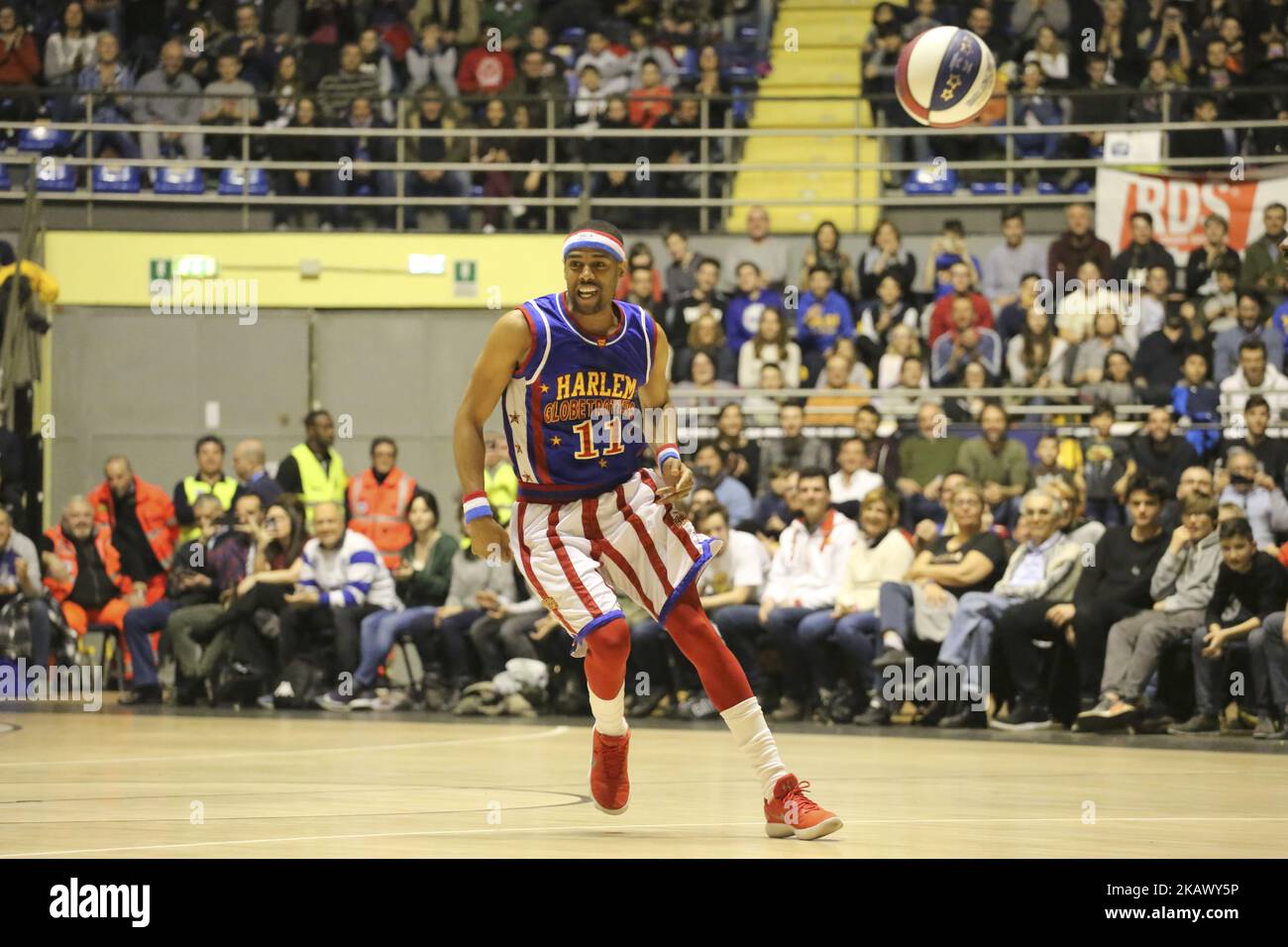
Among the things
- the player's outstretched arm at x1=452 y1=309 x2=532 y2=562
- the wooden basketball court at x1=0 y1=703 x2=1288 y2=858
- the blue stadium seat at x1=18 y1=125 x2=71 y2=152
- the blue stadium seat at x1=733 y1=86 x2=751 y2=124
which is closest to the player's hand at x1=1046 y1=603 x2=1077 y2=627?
the wooden basketball court at x1=0 y1=703 x2=1288 y2=858

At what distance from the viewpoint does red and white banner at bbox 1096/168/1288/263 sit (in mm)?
18094

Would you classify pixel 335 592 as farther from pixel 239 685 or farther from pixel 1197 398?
pixel 1197 398

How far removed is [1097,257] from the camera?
17719 millimetres

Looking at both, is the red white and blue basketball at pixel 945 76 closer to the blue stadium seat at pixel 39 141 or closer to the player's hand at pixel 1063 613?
the player's hand at pixel 1063 613

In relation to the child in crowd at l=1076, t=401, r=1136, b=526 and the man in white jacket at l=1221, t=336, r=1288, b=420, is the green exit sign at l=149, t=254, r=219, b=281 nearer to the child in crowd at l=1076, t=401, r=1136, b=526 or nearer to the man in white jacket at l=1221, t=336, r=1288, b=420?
the child in crowd at l=1076, t=401, r=1136, b=526

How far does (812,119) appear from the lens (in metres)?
22.0

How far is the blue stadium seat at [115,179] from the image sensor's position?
20.3 metres

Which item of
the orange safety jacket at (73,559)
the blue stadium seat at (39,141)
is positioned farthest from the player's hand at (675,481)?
the blue stadium seat at (39,141)

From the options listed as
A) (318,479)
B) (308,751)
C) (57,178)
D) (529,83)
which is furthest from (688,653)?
(529,83)

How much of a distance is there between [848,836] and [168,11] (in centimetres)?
1744

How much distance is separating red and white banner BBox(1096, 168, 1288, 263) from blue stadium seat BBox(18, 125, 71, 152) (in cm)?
1082

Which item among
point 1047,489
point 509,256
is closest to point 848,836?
point 1047,489

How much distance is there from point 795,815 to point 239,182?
14526 mm

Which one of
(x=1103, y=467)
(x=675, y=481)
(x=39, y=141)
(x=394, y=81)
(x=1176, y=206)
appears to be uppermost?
(x=394, y=81)
